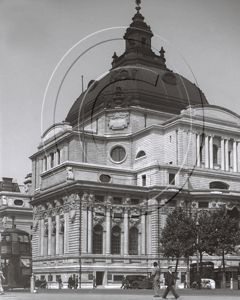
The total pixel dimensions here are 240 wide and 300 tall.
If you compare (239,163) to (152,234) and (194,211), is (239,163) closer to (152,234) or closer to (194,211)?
(194,211)

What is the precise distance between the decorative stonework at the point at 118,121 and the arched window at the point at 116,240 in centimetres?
2049

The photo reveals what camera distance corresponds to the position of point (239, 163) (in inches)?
3433

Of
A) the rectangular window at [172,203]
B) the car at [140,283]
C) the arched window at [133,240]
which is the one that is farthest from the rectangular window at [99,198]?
the car at [140,283]

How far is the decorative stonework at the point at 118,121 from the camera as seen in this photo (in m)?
90.6

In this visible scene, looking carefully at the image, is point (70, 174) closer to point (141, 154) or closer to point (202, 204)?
point (141, 154)

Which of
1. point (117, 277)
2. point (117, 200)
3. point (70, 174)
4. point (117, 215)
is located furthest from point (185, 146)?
point (117, 277)

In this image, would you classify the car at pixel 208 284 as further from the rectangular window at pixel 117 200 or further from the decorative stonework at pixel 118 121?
the decorative stonework at pixel 118 121

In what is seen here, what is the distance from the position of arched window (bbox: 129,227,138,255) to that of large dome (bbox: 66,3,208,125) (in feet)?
73.5

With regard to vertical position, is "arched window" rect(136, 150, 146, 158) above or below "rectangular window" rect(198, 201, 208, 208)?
above

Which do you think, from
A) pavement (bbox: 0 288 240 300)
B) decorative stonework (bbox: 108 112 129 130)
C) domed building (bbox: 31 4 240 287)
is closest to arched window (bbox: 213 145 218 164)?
domed building (bbox: 31 4 240 287)

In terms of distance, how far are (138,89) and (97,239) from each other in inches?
1142

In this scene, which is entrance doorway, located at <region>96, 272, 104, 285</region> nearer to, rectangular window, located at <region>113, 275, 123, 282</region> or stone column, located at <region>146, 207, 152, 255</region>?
rectangular window, located at <region>113, 275, 123, 282</region>

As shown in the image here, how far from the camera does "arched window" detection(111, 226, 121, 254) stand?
2943 inches

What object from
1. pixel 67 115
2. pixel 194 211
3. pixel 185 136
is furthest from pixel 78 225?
pixel 67 115
